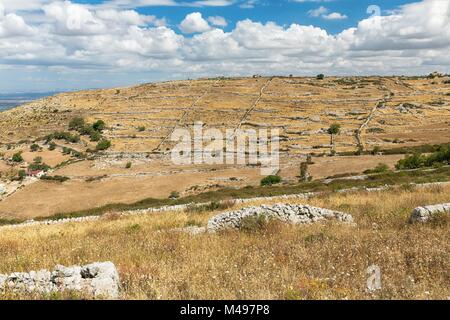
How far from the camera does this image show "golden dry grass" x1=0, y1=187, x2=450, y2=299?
6004 millimetres

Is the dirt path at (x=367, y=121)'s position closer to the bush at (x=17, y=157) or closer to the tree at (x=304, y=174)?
the tree at (x=304, y=174)

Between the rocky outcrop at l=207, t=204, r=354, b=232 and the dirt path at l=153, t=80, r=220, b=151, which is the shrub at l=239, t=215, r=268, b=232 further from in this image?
the dirt path at l=153, t=80, r=220, b=151

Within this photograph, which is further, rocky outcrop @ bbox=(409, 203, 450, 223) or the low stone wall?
rocky outcrop @ bbox=(409, 203, 450, 223)

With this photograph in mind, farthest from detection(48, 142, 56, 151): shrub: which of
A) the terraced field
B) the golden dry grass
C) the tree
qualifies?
the golden dry grass

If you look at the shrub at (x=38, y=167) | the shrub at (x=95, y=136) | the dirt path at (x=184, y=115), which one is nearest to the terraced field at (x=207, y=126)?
the dirt path at (x=184, y=115)

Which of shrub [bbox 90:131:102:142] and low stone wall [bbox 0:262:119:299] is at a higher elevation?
low stone wall [bbox 0:262:119:299]

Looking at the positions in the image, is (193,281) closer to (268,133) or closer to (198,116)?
(268,133)

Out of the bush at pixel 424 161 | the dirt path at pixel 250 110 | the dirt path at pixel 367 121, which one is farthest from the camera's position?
the dirt path at pixel 250 110

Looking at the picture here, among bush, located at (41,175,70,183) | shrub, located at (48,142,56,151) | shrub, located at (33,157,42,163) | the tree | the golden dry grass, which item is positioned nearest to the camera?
the golden dry grass

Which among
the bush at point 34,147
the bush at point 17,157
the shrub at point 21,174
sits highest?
the bush at point 34,147

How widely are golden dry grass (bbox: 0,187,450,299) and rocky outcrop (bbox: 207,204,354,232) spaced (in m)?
0.85

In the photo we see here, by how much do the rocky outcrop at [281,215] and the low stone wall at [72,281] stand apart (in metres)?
6.11

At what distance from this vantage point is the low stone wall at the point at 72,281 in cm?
616

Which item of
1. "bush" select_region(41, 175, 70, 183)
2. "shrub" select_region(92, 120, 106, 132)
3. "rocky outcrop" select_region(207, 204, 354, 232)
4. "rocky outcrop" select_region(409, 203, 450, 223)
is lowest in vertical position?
"bush" select_region(41, 175, 70, 183)
